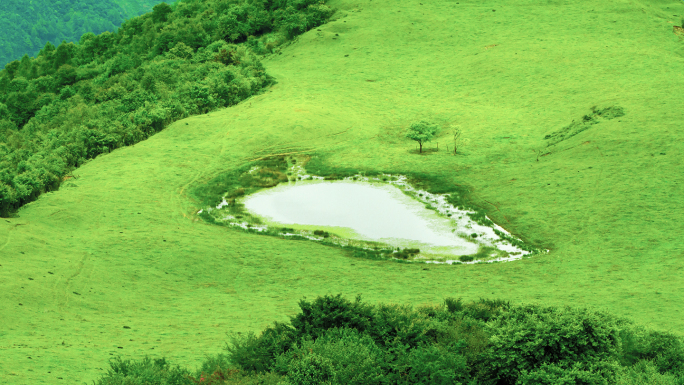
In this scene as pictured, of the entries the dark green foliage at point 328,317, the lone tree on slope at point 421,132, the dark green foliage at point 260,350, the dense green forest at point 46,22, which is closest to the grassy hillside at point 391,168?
the lone tree on slope at point 421,132

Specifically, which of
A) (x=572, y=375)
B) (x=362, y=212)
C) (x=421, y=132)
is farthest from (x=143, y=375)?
(x=421, y=132)

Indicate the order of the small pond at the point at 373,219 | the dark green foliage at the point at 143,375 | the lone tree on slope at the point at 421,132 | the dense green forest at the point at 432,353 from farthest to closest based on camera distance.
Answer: the lone tree on slope at the point at 421,132 < the small pond at the point at 373,219 < the dense green forest at the point at 432,353 < the dark green foliage at the point at 143,375

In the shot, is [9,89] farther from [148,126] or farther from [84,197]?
[84,197]

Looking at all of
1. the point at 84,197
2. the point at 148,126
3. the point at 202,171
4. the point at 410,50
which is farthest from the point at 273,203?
the point at 410,50

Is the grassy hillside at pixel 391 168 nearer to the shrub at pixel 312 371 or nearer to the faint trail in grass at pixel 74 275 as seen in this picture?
the faint trail in grass at pixel 74 275

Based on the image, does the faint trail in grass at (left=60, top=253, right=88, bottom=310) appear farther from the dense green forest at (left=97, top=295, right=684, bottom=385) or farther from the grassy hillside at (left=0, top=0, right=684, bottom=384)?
the dense green forest at (left=97, top=295, right=684, bottom=385)

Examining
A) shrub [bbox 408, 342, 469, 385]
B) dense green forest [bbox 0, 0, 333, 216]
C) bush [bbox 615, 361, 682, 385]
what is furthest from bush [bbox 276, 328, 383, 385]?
dense green forest [bbox 0, 0, 333, 216]

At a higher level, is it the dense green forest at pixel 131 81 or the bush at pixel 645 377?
the dense green forest at pixel 131 81
